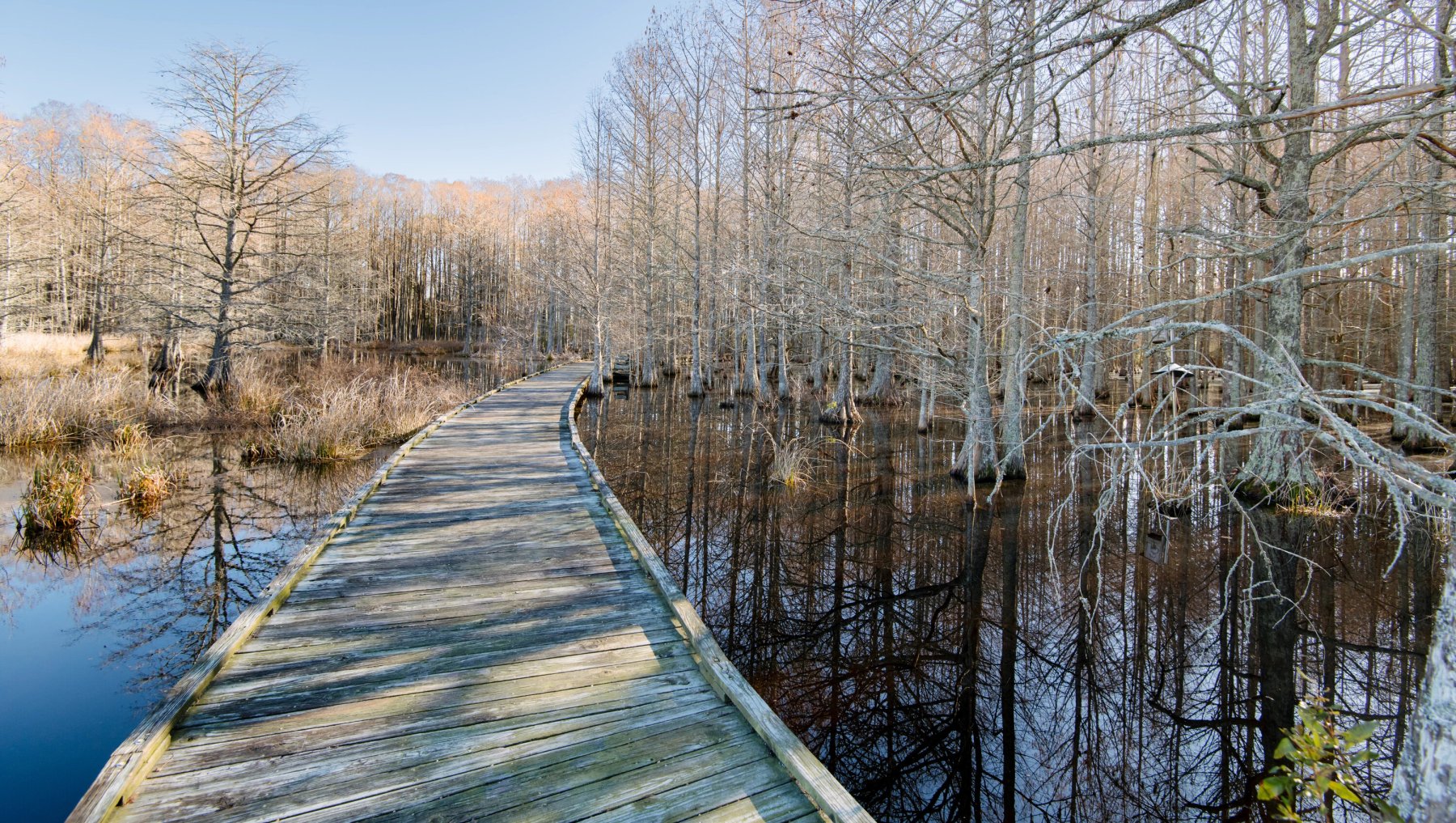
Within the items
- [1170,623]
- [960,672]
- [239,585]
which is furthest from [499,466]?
[1170,623]

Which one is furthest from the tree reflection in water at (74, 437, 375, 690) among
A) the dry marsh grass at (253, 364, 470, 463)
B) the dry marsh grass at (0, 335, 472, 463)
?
the dry marsh grass at (0, 335, 472, 463)

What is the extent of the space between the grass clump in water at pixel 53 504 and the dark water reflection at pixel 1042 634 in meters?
6.40

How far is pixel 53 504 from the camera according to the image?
7387 millimetres

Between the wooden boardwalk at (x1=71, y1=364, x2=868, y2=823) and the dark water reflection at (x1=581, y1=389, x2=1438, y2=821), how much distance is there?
1231 millimetres

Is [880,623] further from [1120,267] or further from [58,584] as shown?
[1120,267]

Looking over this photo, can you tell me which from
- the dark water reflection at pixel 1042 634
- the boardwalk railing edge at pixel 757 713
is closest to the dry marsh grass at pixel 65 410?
the dark water reflection at pixel 1042 634

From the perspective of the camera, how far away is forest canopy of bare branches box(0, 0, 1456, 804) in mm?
3064

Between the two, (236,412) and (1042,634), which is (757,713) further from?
(236,412)

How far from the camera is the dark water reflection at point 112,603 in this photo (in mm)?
3914

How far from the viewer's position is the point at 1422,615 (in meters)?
5.52

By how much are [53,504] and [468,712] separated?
303 inches

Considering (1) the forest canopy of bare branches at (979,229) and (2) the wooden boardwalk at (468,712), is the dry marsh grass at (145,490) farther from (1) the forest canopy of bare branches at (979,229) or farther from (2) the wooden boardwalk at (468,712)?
(1) the forest canopy of bare branches at (979,229)

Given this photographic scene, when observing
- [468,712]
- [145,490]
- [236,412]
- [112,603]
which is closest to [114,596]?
[112,603]

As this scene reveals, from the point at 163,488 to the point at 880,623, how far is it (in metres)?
9.26
